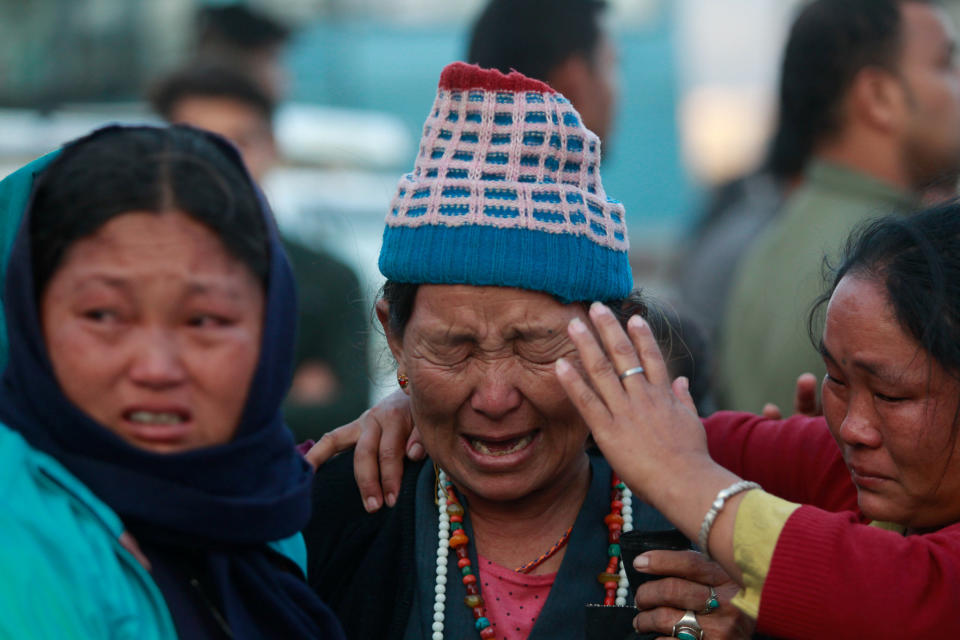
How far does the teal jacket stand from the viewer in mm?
1764

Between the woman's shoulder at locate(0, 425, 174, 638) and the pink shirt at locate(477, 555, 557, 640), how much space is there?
875mm

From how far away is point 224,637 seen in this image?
208 cm

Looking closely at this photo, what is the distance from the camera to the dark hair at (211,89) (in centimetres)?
548

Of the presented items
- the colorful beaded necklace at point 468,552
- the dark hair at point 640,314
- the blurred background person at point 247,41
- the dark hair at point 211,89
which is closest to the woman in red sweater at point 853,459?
the colorful beaded necklace at point 468,552

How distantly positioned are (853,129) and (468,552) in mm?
2461

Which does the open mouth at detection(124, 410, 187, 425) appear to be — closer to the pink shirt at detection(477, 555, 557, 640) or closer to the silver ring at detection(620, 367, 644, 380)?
the silver ring at detection(620, 367, 644, 380)

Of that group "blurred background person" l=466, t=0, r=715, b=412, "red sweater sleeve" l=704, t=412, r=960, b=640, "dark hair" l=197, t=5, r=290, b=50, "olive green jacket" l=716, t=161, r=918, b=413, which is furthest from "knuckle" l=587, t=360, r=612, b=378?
"dark hair" l=197, t=5, r=290, b=50

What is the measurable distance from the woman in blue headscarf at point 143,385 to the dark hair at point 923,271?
3.75ft

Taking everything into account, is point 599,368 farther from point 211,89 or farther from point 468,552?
point 211,89

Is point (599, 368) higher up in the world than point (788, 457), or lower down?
higher up

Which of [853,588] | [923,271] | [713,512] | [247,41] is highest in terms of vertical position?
[247,41]

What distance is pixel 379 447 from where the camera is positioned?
2859 mm

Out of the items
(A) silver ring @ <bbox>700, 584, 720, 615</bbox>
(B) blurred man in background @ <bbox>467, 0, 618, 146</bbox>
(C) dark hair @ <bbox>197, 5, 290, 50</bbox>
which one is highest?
(C) dark hair @ <bbox>197, 5, 290, 50</bbox>

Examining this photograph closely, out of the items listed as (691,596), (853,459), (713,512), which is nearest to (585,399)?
(713,512)
